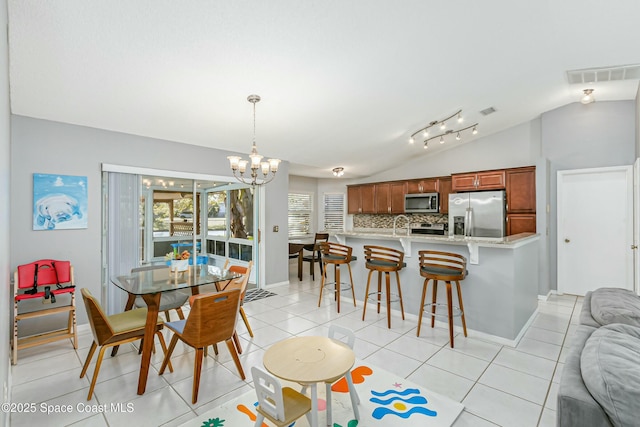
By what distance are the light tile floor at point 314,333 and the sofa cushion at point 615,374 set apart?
3.11 feet

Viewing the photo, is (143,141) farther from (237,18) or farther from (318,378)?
(318,378)

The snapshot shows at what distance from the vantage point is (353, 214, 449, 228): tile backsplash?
665 centimetres

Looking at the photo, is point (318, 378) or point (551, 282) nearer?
point (318, 378)

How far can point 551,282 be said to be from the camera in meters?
5.22

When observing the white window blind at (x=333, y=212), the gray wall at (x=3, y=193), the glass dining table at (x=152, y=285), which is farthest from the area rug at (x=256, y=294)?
the white window blind at (x=333, y=212)

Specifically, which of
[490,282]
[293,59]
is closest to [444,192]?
[490,282]

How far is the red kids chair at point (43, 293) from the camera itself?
2.92 metres

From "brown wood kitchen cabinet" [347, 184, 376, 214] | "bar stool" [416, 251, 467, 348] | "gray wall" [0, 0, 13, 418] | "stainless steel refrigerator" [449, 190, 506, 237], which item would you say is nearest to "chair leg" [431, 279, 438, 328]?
"bar stool" [416, 251, 467, 348]

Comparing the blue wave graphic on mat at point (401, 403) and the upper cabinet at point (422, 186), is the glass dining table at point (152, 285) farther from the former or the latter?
the upper cabinet at point (422, 186)

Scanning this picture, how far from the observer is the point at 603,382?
3.84 feet

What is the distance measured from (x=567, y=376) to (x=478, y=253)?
211 cm

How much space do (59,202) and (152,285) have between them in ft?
5.73

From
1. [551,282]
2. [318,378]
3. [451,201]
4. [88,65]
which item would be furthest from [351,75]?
[551,282]

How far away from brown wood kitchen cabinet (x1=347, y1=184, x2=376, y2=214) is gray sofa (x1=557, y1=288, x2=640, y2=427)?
235 inches
